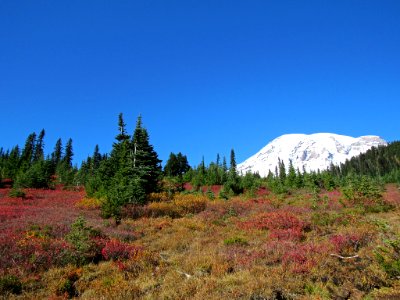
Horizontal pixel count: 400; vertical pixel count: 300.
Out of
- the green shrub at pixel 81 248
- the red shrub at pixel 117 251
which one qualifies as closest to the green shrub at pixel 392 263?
the red shrub at pixel 117 251

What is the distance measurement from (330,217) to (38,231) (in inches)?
652

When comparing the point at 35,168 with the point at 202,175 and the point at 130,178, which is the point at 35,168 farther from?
the point at 202,175

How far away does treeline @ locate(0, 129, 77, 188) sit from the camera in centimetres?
4594

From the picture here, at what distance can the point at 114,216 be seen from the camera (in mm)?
19125

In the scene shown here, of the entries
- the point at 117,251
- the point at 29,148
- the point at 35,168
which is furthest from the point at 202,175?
the point at 117,251

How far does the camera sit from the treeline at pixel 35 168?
45.9 meters

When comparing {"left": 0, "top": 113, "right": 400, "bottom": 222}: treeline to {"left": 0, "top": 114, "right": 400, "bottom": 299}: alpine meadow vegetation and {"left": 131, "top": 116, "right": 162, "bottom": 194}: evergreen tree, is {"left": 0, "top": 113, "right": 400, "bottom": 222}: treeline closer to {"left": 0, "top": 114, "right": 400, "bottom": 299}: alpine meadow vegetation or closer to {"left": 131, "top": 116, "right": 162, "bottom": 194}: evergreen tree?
{"left": 131, "top": 116, "right": 162, "bottom": 194}: evergreen tree

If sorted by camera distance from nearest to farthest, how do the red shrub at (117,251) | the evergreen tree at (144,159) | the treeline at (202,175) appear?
the red shrub at (117,251)
the evergreen tree at (144,159)
the treeline at (202,175)

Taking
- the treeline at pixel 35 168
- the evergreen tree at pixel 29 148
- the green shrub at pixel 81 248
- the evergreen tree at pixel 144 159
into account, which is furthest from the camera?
the evergreen tree at pixel 29 148

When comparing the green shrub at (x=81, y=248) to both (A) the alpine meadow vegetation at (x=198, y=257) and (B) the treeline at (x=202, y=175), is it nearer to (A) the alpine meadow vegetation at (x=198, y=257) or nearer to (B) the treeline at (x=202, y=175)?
(A) the alpine meadow vegetation at (x=198, y=257)

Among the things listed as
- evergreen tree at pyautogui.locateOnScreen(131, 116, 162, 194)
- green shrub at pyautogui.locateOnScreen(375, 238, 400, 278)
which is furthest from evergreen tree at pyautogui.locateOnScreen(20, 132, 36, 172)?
green shrub at pyautogui.locateOnScreen(375, 238, 400, 278)

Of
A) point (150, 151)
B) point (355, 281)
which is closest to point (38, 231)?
point (355, 281)

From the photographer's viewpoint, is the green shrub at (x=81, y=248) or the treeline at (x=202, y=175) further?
the treeline at (x=202, y=175)

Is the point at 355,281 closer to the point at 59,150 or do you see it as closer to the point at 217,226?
the point at 217,226
